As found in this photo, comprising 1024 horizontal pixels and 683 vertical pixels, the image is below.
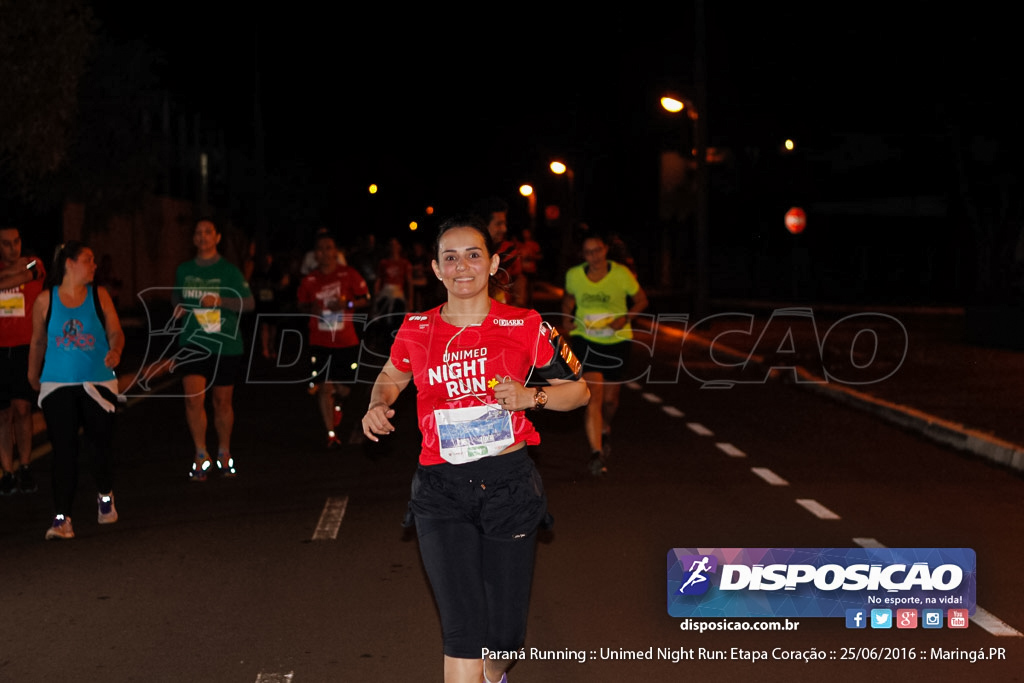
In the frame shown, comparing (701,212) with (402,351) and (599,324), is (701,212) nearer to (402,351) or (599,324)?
(599,324)

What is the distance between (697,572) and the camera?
236 inches

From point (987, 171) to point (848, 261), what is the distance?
20893 millimetres

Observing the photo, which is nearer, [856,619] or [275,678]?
[275,678]

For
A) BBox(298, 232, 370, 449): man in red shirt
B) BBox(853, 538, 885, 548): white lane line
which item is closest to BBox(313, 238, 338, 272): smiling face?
BBox(298, 232, 370, 449): man in red shirt

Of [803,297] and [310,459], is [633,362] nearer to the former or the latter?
[310,459]

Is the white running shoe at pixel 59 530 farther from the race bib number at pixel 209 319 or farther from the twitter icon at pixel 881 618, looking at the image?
the twitter icon at pixel 881 618

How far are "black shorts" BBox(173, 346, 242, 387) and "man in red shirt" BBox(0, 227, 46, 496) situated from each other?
3.94 feet

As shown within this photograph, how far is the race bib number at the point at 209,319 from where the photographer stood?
1120 cm

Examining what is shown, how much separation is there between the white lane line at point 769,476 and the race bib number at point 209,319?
182 inches

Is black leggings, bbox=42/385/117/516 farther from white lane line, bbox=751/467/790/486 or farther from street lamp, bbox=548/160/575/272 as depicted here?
street lamp, bbox=548/160/575/272

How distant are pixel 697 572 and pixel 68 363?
4.78 m

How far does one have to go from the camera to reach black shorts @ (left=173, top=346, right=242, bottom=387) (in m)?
11.1

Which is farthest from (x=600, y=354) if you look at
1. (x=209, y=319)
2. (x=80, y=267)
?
(x=80, y=267)

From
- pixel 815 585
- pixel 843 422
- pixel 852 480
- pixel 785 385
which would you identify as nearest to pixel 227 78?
pixel 785 385
